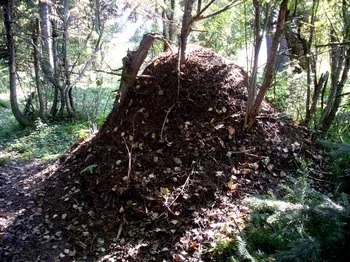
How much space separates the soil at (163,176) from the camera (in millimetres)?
3697

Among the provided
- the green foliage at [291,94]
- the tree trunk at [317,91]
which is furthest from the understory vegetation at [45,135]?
the tree trunk at [317,91]

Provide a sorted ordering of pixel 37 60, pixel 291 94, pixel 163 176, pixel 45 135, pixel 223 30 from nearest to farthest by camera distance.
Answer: pixel 163 176 → pixel 291 94 → pixel 223 30 → pixel 45 135 → pixel 37 60

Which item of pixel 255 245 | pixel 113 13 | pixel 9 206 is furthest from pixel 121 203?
pixel 113 13

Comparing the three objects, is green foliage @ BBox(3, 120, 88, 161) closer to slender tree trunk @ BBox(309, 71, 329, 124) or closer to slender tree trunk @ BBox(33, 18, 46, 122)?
slender tree trunk @ BBox(33, 18, 46, 122)

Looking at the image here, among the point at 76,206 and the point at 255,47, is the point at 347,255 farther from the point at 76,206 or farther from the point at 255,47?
the point at 76,206

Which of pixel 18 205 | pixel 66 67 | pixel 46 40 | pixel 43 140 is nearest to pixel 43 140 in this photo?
pixel 43 140

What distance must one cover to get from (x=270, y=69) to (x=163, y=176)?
2.02 metres

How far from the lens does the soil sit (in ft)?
12.1

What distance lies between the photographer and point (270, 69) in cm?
420

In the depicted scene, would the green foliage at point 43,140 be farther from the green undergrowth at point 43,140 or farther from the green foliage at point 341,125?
the green foliage at point 341,125

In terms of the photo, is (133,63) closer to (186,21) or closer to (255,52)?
(186,21)

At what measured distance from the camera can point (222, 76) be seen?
505 cm

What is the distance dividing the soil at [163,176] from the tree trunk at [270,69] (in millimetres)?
183

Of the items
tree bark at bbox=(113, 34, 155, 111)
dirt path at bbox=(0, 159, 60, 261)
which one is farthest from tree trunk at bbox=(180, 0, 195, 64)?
dirt path at bbox=(0, 159, 60, 261)
